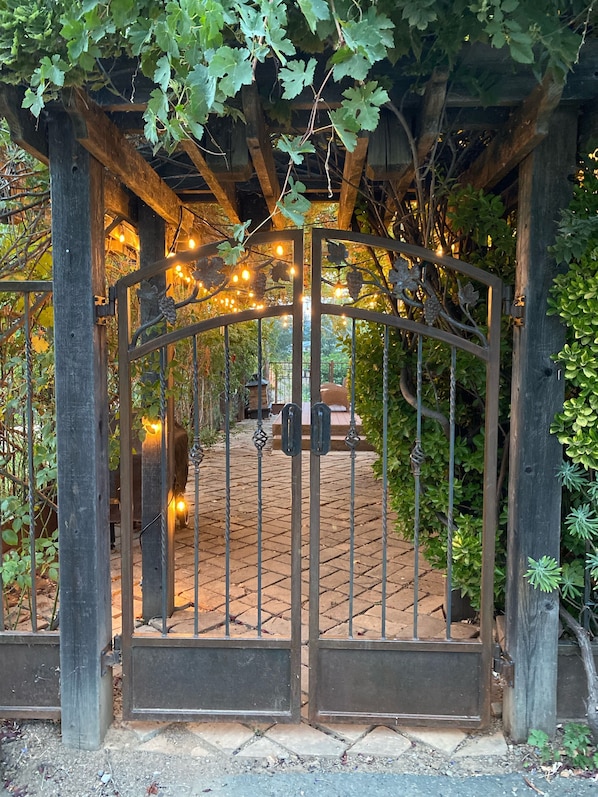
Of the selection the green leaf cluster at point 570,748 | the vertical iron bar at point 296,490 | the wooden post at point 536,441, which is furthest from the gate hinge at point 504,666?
the vertical iron bar at point 296,490

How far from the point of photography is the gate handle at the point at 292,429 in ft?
7.61

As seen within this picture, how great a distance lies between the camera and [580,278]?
6.84 feet

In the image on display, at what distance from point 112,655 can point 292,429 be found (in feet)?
3.85

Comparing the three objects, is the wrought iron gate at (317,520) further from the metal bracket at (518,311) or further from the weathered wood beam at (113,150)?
the weathered wood beam at (113,150)

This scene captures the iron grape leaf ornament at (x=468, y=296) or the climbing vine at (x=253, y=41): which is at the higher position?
the climbing vine at (x=253, y=41)

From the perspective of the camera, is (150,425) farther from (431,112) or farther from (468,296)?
(431,112)

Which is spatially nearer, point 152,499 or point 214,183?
point 214,183

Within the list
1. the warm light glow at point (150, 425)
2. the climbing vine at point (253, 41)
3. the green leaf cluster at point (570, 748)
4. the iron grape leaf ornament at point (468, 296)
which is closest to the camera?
the climbing vine at point (253, 41)

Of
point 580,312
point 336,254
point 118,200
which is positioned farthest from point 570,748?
point 118,200

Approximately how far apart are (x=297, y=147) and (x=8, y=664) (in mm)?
2272

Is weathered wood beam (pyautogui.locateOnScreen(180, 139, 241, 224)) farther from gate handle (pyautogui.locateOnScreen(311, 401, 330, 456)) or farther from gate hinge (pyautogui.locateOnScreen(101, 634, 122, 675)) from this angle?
gate hinge (pyautogui.locateOnScreen(101, 634, 122, 675))

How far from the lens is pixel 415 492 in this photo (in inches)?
103

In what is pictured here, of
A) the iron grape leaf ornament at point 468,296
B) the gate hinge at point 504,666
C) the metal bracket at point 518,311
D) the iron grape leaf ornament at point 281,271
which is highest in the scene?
the iron grape leaf ornament at point 281,271

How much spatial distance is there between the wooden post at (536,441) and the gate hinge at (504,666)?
0.05 feet
